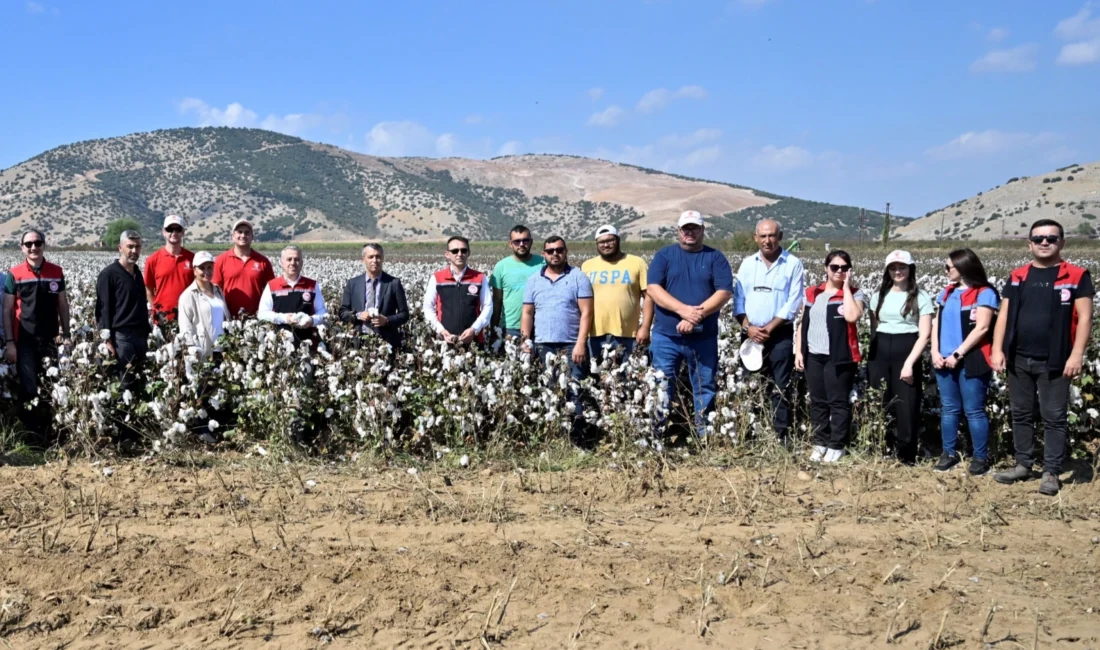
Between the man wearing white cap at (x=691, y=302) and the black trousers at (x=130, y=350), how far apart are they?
423 cm

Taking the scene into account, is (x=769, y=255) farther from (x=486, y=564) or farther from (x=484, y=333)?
(x=486, y=564)

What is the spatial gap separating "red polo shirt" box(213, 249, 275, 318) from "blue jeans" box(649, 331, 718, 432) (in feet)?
11.5

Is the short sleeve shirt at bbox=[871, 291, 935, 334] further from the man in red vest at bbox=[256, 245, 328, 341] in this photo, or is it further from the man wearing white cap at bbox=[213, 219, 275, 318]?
the man wearing white cap at bbox=[213, 219, 275, 318]

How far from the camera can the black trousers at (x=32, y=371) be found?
721 centimetres

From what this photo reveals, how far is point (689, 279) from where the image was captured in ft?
22.4

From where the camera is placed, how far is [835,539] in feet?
17.2

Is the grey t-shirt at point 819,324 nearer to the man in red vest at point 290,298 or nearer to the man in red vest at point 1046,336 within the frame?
the man in red vest at point 1046,336

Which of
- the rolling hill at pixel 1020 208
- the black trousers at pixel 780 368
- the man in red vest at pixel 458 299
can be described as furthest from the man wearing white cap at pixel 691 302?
the rolling hill at pixel 1020 208

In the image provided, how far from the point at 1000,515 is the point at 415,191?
14284 cm

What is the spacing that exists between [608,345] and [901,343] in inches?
88.5

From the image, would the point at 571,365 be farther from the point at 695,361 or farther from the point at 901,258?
the point at 901,258

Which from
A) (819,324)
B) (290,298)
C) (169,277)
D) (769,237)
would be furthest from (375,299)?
(819,324)

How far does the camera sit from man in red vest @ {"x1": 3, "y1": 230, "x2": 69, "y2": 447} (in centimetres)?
703

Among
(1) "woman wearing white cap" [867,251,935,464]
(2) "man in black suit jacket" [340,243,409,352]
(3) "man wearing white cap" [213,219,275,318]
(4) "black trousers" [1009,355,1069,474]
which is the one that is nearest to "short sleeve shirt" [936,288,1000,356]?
(1) "woman wearing white cap" [867,251,935,464]
